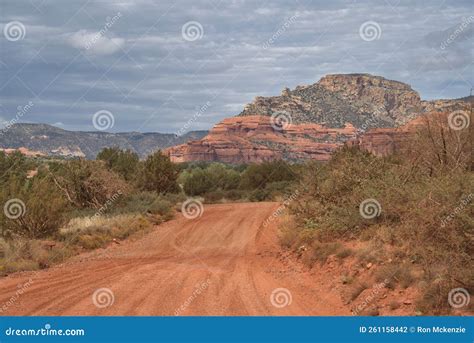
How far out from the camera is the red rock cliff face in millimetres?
92812

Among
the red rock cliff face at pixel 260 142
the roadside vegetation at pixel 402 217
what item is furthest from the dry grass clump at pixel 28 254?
the red rock cliff face at pixel 260 142

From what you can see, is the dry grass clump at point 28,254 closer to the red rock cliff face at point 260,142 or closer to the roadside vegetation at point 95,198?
the roadside vegetation at point 95,198

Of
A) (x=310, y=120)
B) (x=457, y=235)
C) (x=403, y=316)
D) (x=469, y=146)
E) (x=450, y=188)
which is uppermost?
(x=310, y=120)

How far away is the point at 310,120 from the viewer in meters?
100

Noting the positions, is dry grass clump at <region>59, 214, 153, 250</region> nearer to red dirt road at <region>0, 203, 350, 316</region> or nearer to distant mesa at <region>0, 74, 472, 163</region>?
red dirt road at <region>0, 203, 350, 316</region>

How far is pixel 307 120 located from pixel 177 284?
293 ft

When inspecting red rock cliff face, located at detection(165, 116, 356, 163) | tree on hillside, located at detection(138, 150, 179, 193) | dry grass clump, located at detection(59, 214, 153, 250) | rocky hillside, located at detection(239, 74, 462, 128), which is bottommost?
dry grass clump, located at detection(59, 214, 153, 250)

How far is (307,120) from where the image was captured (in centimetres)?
10038

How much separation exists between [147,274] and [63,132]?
414 ft

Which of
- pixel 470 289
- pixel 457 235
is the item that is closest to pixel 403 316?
pixel 470 289

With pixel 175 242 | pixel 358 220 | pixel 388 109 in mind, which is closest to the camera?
pixel 358 220

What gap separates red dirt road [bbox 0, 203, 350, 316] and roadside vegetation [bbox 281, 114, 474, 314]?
0.96 meters

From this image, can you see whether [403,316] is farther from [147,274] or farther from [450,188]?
[147,274]

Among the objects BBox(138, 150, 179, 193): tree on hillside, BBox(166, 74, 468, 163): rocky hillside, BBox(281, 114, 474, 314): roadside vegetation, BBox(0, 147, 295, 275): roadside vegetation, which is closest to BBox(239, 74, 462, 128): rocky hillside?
BBox(166, 74, 468, 163): rocky hillside
